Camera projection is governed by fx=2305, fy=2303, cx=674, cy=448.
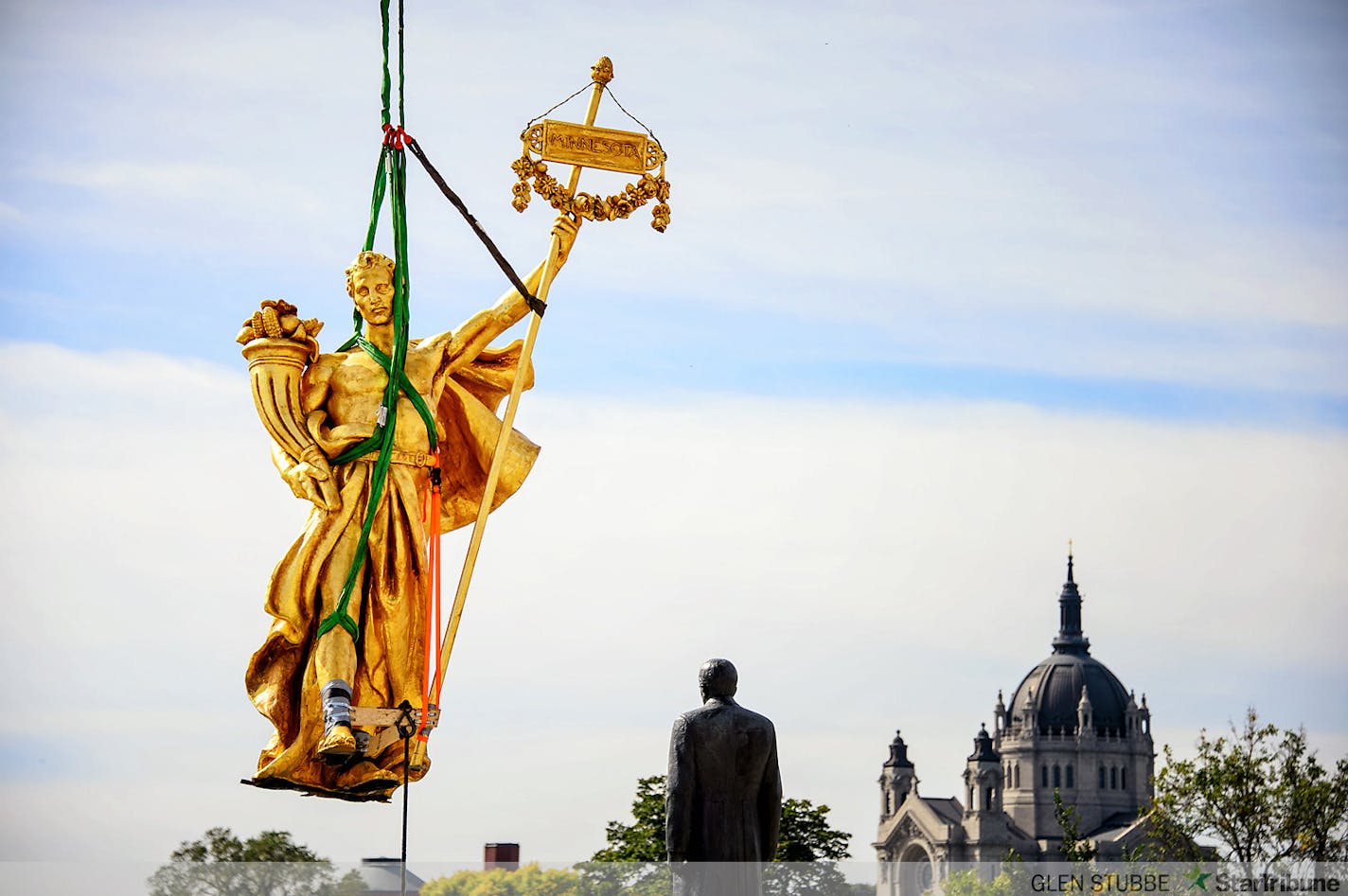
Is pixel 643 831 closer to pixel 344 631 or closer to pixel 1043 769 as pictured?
pixel 344 631

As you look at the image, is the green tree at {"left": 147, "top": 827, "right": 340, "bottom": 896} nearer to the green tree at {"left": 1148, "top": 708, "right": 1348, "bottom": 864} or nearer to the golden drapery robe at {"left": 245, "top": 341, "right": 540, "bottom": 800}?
the golden drapery robe at {"left": 245, "top": 341, "right": 540, "bottom": 800}

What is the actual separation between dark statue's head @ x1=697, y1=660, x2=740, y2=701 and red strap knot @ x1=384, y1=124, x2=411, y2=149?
358cm

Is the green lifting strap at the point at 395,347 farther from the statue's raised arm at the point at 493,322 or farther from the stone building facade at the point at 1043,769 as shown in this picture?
the stone building facade at the point at 1043,769

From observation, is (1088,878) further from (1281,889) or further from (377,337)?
Result: (377,337)

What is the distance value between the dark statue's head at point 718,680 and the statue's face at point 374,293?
9.71ft

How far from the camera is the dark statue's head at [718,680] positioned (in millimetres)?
10938

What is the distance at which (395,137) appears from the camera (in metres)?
12.6

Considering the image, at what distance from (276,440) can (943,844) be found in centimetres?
11524

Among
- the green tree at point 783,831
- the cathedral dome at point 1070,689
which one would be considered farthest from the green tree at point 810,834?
the cathedral dome at point 1070,689

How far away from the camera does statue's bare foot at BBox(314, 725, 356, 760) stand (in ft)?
38.3

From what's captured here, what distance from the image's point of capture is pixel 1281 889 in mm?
21453

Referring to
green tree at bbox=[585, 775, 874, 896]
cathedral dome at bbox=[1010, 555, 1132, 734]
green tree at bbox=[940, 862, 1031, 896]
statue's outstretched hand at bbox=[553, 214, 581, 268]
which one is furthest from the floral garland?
cathedral dome at bbox=[1010, 555, 1132, 734]

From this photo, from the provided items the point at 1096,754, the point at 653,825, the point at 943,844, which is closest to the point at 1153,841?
the point at 653,825

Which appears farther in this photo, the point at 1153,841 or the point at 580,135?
the point at 1153,841
